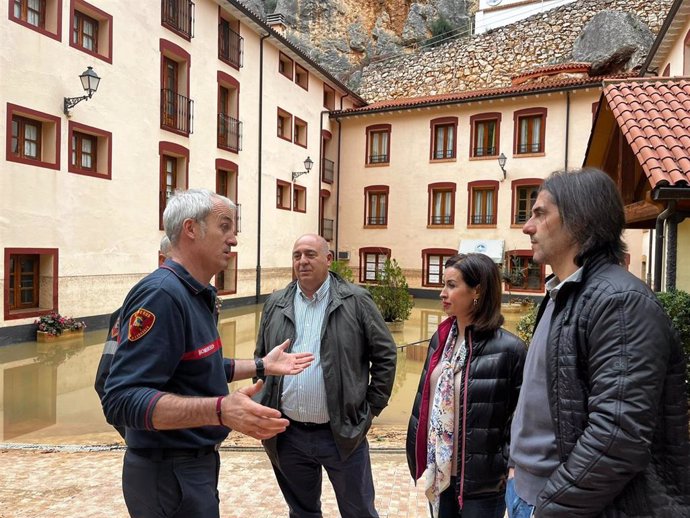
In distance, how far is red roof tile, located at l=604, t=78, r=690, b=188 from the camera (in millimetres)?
5266

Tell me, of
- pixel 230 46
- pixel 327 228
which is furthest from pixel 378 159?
pixel 230 46

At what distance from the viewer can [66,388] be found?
334 inches

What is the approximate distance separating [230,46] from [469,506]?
19226 mm

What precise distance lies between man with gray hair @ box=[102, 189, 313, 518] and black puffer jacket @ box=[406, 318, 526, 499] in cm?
109

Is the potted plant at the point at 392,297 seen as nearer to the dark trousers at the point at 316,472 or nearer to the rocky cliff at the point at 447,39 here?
the dark trousers at the point at 316,472

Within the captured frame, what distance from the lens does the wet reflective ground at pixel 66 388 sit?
6.49 m

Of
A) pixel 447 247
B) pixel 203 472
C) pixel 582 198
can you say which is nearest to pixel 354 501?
pixel 203 472

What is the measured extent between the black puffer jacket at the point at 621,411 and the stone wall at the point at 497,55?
99.3 feet

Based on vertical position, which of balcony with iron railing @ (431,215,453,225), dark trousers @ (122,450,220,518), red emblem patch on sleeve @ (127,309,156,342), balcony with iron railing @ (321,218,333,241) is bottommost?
dark trousers @ (122,450,220,518)

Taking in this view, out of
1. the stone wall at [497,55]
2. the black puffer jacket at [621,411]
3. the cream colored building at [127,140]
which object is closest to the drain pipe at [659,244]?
the black puffer jacket at [621,411]

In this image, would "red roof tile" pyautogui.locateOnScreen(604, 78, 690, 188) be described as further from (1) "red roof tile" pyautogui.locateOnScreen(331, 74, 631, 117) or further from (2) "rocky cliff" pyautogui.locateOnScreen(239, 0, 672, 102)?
(2) "rocky cliff" pyautogui.locateOnScreen(239, 0, 672, 102)

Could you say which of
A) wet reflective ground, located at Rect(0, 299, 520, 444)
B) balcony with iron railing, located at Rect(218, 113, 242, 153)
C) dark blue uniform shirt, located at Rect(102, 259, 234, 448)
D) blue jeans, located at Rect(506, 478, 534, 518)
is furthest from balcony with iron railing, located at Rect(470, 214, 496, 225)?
dark blue uniform shirt, located at Rect(102, 259, 234, 448)

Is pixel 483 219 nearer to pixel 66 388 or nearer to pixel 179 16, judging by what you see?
pixel 179 16

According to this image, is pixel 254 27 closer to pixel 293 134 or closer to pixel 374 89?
pixel 293 134
